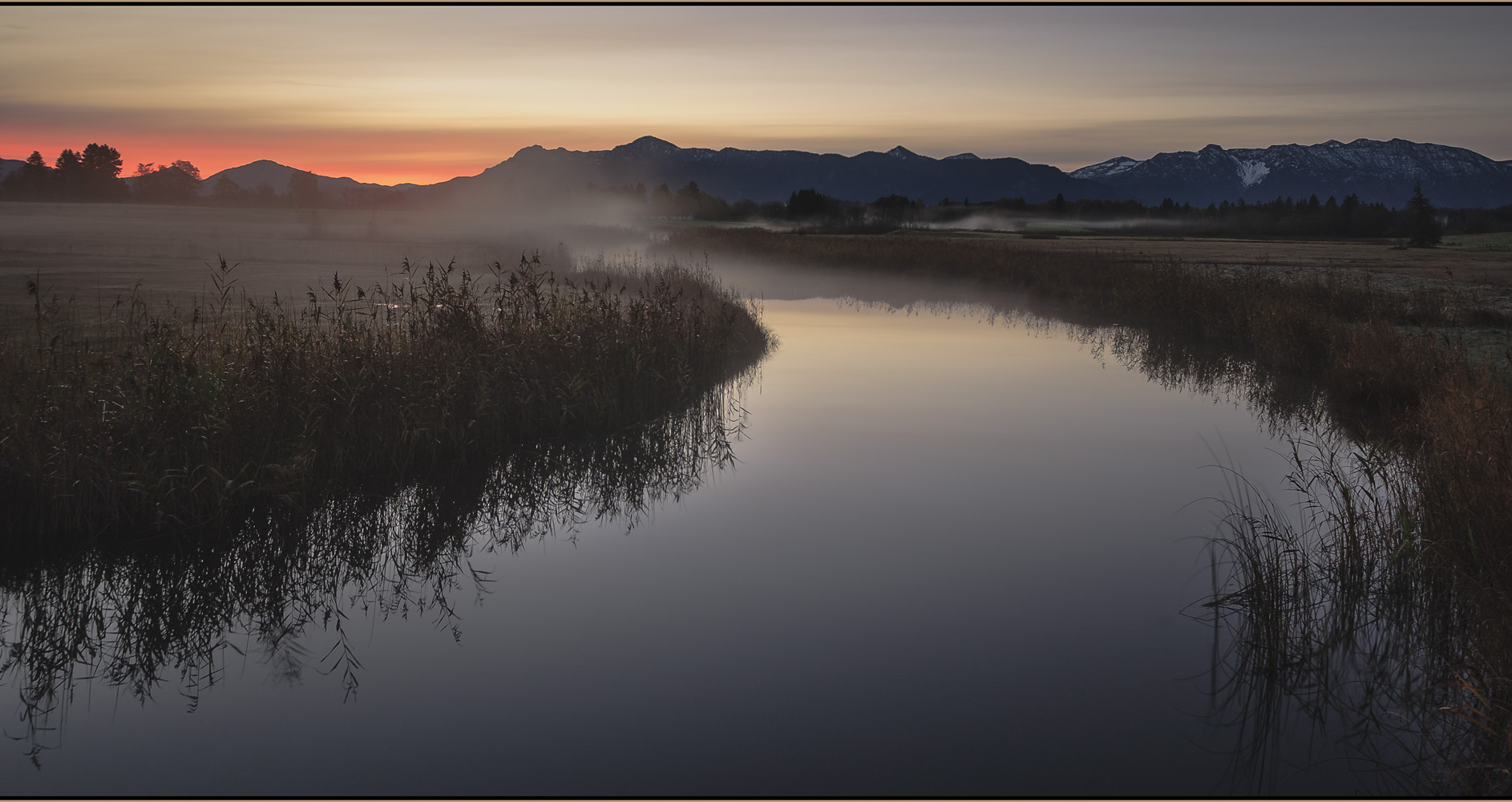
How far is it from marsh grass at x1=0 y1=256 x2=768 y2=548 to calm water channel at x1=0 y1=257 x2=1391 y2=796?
0.72 m

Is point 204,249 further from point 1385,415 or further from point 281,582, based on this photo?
point 1385,415

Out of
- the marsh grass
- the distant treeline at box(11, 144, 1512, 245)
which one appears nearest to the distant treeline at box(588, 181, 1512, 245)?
the distant treeline at box(11, 144, 1512, 245)

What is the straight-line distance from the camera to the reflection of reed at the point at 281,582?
14.9 feet

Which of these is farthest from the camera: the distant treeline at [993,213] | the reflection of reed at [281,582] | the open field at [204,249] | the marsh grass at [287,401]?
the distant treeline at [993,213]

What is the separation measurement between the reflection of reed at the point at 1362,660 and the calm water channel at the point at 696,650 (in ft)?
0.34

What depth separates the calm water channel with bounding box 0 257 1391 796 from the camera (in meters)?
3.71

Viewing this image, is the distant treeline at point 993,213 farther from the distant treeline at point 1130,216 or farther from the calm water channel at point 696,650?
the calm water channel at point 696,650

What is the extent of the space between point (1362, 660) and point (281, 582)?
6697 mm

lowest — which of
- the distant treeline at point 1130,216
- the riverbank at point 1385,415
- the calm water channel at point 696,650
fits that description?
the calm water channel at point 696,650

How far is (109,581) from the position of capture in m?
5.51

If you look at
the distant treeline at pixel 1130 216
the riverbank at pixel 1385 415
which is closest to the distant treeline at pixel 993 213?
the distant treeline at pixel 1130 216

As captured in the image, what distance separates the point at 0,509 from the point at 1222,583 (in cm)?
874

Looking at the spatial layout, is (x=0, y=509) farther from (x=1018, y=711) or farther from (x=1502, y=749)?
(x=1502, y=749)

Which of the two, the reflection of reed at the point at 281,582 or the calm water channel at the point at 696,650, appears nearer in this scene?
the calm water channel at the point at 696,650
